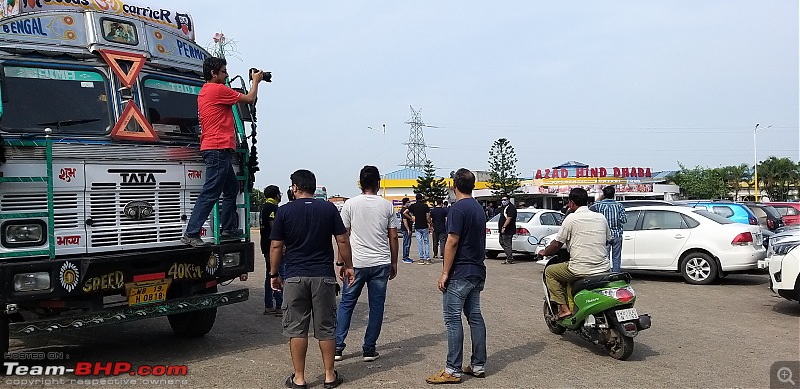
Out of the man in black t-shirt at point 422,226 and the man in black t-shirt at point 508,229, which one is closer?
the man in black t-shirt at point 508,229

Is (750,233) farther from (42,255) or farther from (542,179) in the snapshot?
(542,179)

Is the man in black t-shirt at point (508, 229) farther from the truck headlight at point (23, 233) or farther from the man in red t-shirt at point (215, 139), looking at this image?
the truck headlight at point (23, 233)

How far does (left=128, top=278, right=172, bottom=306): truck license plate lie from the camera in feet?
21.4

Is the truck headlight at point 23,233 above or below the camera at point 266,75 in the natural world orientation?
below

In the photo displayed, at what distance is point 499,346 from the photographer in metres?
7.64

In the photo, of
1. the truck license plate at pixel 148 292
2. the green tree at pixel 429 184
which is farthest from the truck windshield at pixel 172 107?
the green tree at pixel 429 184

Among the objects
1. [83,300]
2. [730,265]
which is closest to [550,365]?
[83,300]

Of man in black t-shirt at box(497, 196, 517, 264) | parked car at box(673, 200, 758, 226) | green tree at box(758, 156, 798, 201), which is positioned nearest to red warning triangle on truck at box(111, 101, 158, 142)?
man in black t-shirt at box(497, 196, 517, 264)

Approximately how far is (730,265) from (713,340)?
504 centimetres

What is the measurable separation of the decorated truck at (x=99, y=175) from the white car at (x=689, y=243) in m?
8.38

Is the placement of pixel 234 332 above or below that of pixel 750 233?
below

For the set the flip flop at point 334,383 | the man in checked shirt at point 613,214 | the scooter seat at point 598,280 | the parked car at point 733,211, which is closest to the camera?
the flip flop at point 334,383

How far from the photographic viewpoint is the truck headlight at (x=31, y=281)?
585 cm

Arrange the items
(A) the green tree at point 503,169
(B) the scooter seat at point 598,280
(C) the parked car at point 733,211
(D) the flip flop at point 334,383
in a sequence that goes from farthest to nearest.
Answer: (A) the green tree at point 503,169, (C) the parked car at point 733,211, (B) the scooter seat at point 598,280, (D) the flip flop at point 334,383
